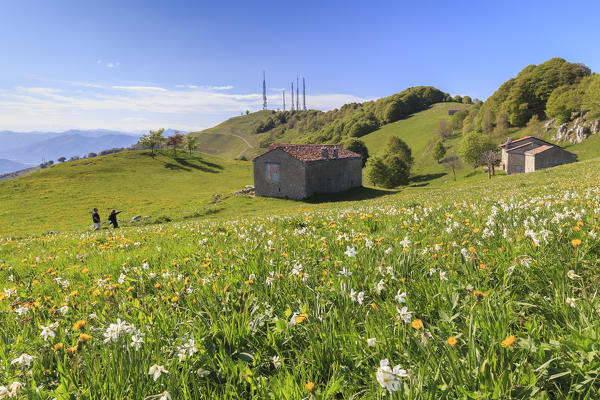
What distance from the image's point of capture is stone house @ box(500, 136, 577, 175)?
68375mm

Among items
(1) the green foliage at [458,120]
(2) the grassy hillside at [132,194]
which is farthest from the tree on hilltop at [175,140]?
(1) the green foliage at [458,120]

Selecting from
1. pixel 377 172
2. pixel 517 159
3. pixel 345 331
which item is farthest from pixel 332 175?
pixel 517 159

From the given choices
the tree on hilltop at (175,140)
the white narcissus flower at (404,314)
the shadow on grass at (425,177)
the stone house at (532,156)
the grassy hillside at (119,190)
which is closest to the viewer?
the white narcissus flower at (404,314)

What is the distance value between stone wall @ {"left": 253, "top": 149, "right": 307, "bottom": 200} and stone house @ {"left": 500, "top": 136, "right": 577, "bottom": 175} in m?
57.2

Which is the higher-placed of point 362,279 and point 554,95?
point 554,95

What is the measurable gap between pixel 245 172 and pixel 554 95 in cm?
10551

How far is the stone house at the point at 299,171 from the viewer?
1933 inches

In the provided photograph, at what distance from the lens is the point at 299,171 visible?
48.8 metres

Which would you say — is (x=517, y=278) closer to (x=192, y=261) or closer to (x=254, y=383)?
(x=254, y=383)

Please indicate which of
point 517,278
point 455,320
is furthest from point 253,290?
point 517,278

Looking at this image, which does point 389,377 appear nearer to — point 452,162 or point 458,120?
point 452,162

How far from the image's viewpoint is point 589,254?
3.65 meters

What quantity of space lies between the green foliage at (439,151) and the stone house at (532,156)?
20.8 m

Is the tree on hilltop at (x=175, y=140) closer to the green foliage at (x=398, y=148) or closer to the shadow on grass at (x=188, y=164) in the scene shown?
the shadow on grass at (x=188, y=164)
